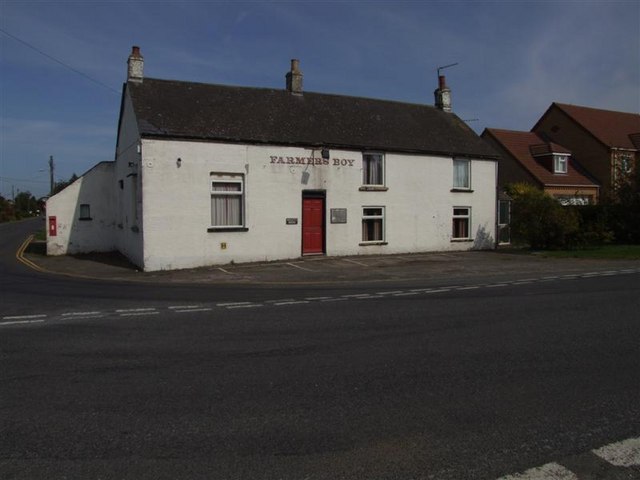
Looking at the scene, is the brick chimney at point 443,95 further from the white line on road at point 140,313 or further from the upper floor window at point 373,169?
the white line on road at point 140,313

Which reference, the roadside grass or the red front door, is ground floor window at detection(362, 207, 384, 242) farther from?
the roadside grass

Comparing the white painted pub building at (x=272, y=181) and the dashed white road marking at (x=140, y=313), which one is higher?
the white painted pub building at (x=272, y=181)

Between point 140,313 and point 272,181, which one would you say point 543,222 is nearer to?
Answer: point 272,181

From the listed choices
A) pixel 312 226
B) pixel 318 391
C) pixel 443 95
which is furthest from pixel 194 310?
pixel 443 95

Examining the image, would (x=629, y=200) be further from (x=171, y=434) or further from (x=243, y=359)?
(x=171, y=434)

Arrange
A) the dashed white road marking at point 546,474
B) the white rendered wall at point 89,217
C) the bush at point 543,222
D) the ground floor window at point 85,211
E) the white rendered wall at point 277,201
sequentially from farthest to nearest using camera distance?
the ground floor window at point 85,211 → the white rendered wall at point 89,217 → the bush at point 543,222 → the white rendered wall at point 277,201 → the dashed white road marking at point 546,474

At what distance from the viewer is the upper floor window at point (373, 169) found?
2258 centimetres

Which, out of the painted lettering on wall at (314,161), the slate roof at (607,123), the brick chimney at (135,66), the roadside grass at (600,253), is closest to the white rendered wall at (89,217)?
the brick chimney at (135,66)

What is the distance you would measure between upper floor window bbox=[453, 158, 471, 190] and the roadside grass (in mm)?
4297

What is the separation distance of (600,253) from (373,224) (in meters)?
9.57

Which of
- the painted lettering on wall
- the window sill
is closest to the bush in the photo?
the painted lettering on wall

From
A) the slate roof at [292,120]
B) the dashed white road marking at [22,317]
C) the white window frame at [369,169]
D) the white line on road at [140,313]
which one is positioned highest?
the slate roof at [292,120]

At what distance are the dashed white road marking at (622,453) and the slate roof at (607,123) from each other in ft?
137

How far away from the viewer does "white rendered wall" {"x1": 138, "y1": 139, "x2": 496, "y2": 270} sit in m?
18.6
